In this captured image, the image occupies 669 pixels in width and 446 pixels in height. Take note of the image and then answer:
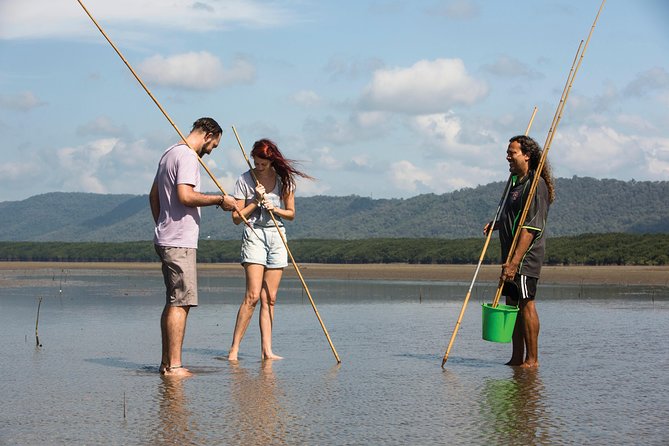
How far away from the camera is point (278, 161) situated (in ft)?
27.9

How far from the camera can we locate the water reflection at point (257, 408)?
5.06m

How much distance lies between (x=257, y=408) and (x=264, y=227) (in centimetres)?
283

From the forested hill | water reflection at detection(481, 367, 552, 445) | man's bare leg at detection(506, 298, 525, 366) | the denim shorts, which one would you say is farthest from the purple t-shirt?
the forested hill

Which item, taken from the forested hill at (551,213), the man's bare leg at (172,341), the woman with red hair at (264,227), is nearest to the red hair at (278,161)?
the woman with red hair at (264,227)

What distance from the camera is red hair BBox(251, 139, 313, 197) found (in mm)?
8445

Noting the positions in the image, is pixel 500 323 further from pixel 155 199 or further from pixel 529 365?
pixel 155 199

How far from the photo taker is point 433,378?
23.4 feet

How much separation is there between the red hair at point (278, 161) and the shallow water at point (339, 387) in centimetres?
145

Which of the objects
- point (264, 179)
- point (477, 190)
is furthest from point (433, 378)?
point (477, 190)

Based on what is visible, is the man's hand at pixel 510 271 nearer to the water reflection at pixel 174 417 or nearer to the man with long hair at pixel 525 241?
the man with long hair at pixel 525 241

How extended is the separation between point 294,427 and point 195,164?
2.81 metres

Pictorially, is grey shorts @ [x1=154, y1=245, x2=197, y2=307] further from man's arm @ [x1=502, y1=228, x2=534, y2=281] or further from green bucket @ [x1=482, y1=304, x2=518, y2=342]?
man's arm @ [x1=502, y1=228, x2=534, y2=281]

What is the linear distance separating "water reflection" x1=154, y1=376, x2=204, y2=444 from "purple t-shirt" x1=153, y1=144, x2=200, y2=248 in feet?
3.54

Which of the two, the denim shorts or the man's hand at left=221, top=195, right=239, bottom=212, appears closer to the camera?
the man's hand at left=221, top=195, right=239, bottom=212
